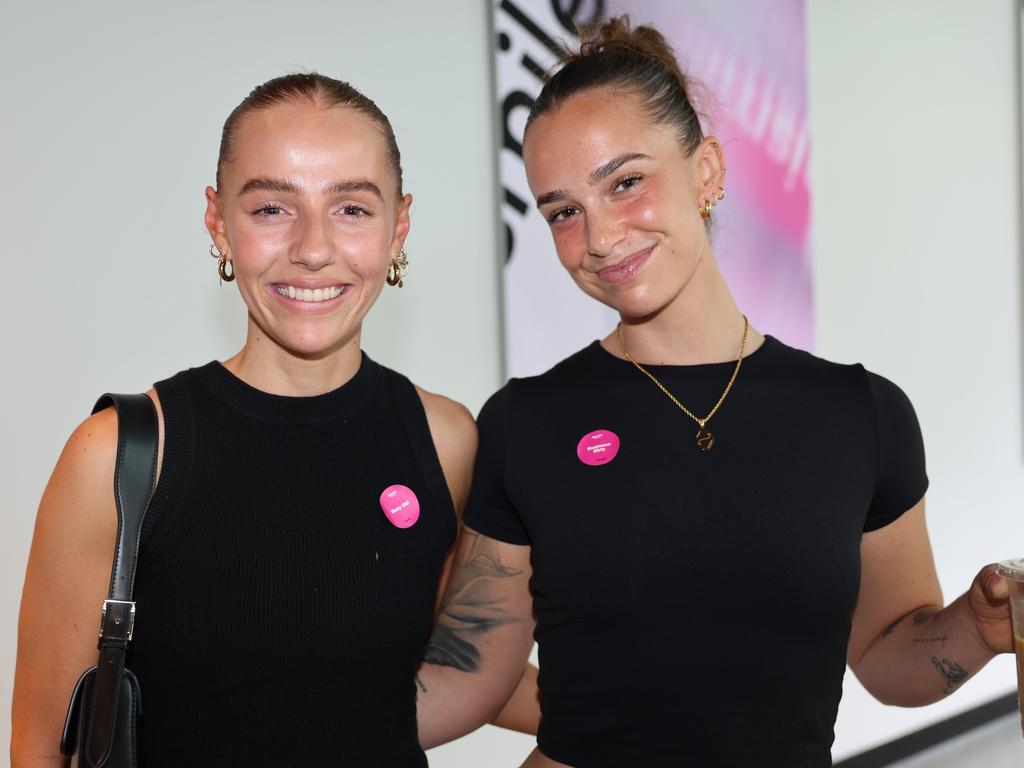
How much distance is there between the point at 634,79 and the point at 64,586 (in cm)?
109

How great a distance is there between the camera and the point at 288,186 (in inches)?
56.4

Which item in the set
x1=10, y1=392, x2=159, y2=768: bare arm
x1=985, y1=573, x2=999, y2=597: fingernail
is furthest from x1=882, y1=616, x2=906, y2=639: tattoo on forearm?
x1=10, y1=392, x2=159, y2=768: bare arm

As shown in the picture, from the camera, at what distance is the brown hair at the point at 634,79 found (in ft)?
5.13

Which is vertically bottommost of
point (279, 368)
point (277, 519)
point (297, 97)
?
point (277, 519)

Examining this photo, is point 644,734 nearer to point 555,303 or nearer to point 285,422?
point 285,422

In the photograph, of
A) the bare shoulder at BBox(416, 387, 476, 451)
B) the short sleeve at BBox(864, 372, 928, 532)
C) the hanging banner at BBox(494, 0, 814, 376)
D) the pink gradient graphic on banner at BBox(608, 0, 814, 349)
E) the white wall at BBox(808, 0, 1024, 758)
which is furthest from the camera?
the white wall at BBox(808, 0, 1024, 758)

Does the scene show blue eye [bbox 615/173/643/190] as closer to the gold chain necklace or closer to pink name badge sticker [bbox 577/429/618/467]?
the gold chain necklace

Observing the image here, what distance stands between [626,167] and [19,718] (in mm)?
1153

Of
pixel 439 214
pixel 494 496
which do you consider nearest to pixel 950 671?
pixel 494 496

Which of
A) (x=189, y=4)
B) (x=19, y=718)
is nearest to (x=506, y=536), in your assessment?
(x=19, y=718)

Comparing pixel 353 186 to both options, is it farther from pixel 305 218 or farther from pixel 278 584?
pixel 278 584

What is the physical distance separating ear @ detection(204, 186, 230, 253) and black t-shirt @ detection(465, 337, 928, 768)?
0.53 meters

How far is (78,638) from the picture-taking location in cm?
138

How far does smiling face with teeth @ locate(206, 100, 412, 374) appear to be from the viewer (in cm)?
144
